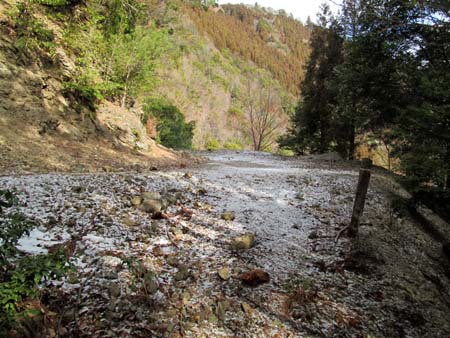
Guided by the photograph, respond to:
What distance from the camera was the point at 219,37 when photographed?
46.7 m

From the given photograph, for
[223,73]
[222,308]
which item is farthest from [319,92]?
[223,73]

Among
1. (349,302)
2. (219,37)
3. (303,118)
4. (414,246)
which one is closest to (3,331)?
(349,302)

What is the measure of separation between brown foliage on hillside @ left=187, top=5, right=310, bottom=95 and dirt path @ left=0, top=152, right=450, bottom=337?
3857 cm

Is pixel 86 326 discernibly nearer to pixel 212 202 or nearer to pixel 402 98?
pixel 212 202

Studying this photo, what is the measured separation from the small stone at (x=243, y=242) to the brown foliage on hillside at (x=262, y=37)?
131 feet

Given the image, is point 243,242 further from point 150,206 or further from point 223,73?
point 223,73

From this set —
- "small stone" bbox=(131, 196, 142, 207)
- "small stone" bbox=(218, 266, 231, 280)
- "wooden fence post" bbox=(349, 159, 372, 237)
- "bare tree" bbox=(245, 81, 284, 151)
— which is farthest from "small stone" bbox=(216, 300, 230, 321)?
"bare tree" bbox=(245, 81, 284, 151)

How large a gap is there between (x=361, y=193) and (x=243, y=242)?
1923mm

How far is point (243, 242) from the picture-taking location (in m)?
3.37

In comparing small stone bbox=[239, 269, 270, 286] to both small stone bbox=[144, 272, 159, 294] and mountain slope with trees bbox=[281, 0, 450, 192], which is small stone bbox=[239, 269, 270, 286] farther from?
mountain slope with trees bbox=[281, 0, 450, 192]

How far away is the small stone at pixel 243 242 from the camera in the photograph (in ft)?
10.9

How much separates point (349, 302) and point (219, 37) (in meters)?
50.5

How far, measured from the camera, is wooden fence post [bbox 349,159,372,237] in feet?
12.5

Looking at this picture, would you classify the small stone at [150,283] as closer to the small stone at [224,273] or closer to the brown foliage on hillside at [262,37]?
the small stone at [224,273]
